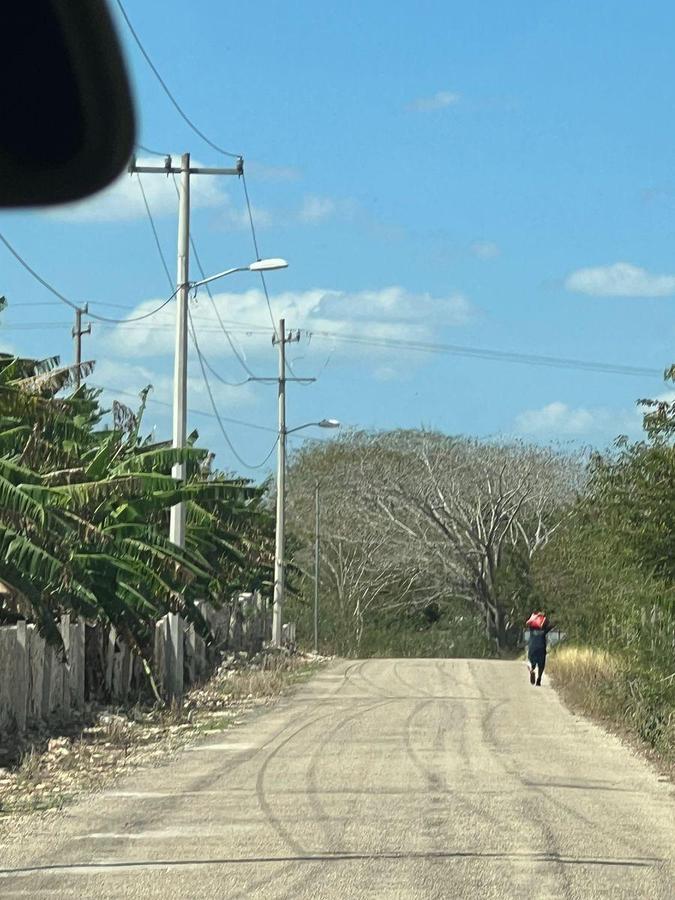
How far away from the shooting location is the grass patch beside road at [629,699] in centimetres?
1856

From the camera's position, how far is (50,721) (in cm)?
2109

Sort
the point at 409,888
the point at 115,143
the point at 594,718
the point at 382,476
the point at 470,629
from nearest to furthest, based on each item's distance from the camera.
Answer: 1. the point at 115,143
2. the point at 409,888
3. the point at 594,718
4. the point at 470,629
5. the point at 382,476

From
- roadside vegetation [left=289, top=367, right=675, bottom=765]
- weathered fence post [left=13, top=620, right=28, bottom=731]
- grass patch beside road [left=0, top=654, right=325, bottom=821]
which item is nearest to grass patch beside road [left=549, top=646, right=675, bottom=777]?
grass patch beside road [left=0, top=654, right=325, bottom=821]

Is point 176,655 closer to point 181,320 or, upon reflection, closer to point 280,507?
point 181,320

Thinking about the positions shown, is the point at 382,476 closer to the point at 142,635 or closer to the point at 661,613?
the point at 142,635

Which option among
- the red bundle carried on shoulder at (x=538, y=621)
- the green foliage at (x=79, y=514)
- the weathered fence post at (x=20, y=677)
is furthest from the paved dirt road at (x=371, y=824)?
the red bundle carried on shoulder at (x=538, y=621)

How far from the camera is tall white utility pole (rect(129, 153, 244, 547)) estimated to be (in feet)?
85.0

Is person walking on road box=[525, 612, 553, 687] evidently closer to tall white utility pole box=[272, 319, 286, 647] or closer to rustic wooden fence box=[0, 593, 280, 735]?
rustic wooden fence box=[0, 593, 280, 735]

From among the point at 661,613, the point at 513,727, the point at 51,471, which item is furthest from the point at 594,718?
the point at 51,471

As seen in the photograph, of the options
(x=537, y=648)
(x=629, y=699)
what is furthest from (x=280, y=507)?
(x=629, y=699)

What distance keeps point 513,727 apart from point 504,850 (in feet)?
38.1

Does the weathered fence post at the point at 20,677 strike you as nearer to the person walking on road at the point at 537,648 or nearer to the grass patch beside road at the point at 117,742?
the grass patch beside road at the point at 117,742

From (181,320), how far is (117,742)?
957 cm

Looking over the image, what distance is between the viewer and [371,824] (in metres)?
12.4
